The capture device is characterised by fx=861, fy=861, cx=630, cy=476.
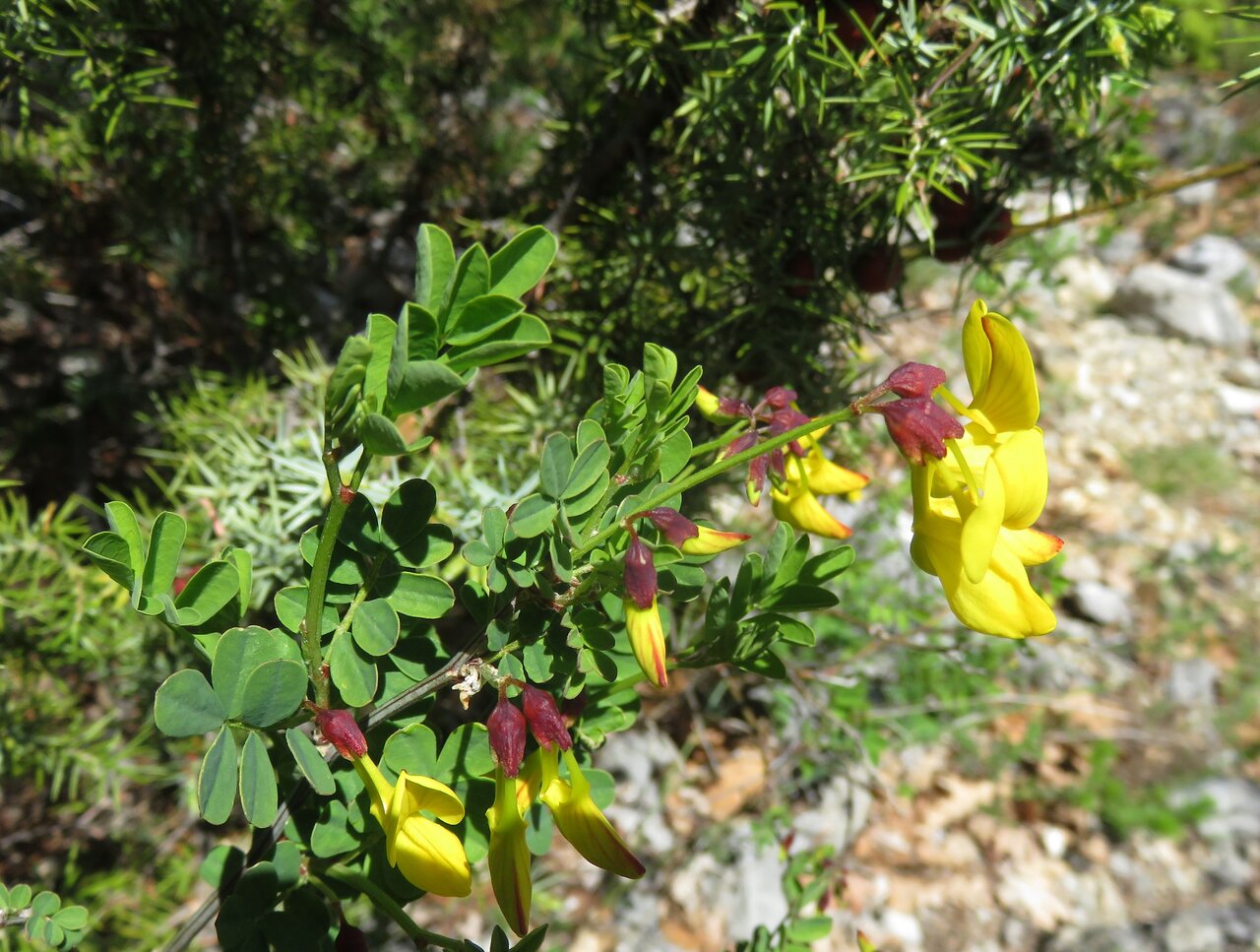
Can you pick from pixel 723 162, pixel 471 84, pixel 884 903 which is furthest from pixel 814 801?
pixel 471 84

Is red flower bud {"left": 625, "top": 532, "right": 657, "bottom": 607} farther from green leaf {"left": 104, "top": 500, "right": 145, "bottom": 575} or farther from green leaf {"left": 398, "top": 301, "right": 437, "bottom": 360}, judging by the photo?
green leaf {"left": 104, "top": 500, "right": 145, "bottom": 575}

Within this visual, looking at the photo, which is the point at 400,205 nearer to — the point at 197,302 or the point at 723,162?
the point at 197,302

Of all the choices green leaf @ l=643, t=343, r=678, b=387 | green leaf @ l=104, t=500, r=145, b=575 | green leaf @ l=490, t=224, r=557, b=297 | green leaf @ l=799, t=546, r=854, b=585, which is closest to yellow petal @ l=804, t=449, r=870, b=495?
green leaf @ l=799, t=546, r=854, b=585

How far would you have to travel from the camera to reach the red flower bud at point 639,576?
0.54m

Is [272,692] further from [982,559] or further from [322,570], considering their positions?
[982,559]

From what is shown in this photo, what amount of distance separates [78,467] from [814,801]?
1.88 meters

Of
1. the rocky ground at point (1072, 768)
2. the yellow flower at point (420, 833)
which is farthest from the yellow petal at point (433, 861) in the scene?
the rocky ground at point (1072, 768)

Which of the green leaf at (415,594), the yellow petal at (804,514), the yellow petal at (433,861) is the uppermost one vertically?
the yellow petal at (804,514)

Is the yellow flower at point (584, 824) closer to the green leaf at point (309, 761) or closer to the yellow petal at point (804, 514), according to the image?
the green leaf at point (309, 761)

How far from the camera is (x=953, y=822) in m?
2.47

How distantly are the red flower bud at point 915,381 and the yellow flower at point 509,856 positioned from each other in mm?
370

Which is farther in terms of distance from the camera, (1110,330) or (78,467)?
(1110,330)

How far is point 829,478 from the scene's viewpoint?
2.58 feet

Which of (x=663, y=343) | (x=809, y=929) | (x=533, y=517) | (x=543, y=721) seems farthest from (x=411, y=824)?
(x=663, y=343)
